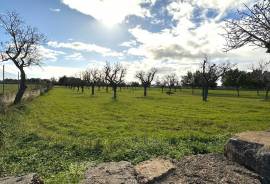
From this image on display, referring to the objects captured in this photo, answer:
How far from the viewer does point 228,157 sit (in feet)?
30.3

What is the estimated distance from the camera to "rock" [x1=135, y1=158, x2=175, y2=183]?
7.95m

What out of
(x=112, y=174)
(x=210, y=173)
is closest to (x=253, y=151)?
(x=210, y=173)

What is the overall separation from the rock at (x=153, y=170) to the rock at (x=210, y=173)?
0.14 metres

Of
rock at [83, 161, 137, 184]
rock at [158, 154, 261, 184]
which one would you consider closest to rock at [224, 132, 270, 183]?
rock at [158, 154, 261, 184]

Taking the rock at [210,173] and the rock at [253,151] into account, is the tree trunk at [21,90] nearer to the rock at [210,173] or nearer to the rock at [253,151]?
the rock at [210,173]

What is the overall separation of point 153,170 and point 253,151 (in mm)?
2581

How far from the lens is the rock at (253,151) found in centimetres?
752

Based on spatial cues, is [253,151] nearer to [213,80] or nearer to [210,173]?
[210,173]

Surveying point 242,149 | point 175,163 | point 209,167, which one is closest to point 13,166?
point 175,163

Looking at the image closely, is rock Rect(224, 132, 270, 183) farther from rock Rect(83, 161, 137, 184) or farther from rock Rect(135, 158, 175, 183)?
rock Rect(83, 161, 137, 184)

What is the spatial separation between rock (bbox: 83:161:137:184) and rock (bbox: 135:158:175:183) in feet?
0.68

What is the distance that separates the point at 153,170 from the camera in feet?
27.5

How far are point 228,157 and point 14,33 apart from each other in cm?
4014

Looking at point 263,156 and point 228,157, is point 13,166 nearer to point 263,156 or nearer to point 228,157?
point 228,157
